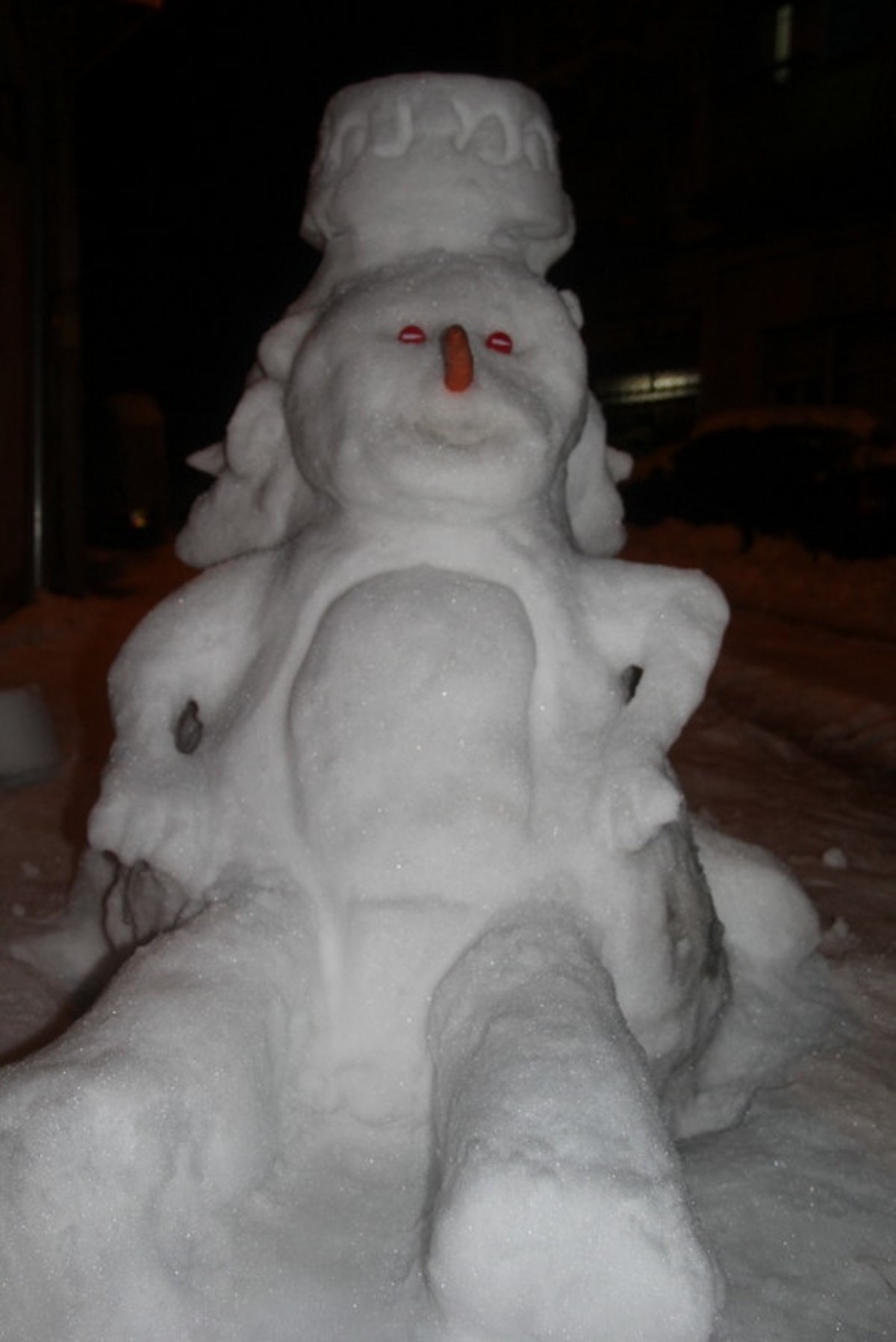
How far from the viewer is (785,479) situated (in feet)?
38.0

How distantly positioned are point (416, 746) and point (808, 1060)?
3.95 feet

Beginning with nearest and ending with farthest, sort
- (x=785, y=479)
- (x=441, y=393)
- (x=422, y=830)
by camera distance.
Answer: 1. (x=422, y=830)
2. (x=441, y=393)
3. (x=785, y=479)

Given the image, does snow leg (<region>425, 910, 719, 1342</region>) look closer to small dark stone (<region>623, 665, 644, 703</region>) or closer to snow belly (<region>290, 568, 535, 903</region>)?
snow belly (<region>290, 568, 535, 903</region>)

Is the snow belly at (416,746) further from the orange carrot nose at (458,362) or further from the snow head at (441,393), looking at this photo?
the orange carrot nose at (458,362)

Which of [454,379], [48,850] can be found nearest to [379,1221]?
[454,379]

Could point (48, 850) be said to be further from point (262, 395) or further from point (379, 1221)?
point (379, 1221)

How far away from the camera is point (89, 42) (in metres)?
8.45

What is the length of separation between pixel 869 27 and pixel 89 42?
995cm

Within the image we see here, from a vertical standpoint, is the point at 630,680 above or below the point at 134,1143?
above

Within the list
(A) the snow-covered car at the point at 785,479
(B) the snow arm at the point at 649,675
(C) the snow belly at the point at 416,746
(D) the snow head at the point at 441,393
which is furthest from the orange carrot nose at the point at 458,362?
(A) the snow-covered car at the point at 785,479

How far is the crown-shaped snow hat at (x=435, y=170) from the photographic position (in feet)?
7.45

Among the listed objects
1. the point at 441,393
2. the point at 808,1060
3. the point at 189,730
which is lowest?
the point at 808,1060

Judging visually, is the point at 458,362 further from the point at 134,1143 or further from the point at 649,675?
the point at 134,1143

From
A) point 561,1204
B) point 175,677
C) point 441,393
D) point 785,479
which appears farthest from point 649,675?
point 785,479
